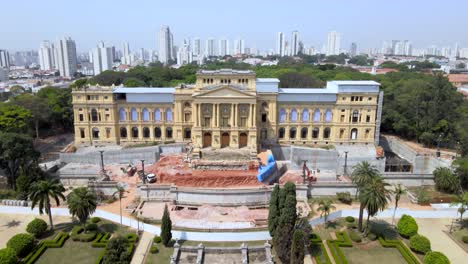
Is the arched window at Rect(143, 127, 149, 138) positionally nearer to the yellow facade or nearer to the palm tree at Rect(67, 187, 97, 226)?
the yellow facade

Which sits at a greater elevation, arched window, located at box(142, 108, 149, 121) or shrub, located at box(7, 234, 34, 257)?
arched window, located at box(142, 108, 149, 121)

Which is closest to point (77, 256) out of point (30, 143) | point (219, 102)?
point (30, 143)

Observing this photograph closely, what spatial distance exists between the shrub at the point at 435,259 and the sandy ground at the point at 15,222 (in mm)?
36261

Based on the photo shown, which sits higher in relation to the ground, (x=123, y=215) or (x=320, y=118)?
(x=320, y=118)

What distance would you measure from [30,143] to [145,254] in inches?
980

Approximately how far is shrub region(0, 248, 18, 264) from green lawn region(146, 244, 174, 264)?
1105 cm

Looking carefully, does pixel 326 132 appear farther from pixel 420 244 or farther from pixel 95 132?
pixel 95 132

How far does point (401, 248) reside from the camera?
1318 inches

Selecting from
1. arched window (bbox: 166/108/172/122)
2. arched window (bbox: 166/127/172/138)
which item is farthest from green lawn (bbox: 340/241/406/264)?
arched window (bbox: 166/108/172/122)

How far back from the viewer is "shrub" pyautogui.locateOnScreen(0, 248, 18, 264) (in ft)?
93.4

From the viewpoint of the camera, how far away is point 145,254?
107ft

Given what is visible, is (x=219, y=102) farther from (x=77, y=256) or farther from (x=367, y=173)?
(x=77, y=256)

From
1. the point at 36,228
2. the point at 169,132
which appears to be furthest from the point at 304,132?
the point at 36,228

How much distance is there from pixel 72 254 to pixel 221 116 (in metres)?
31.1
